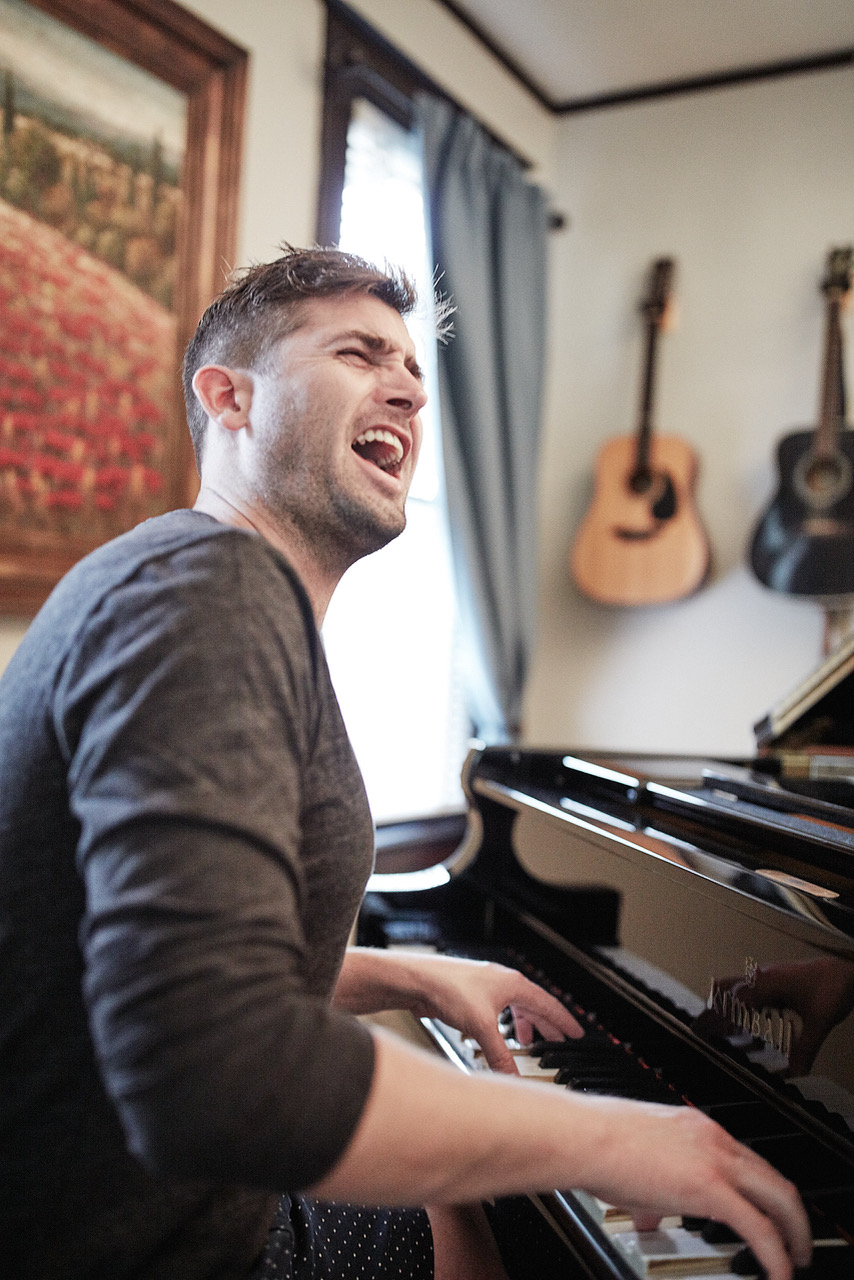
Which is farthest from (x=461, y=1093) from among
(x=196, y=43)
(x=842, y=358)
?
(x=842, y=358)

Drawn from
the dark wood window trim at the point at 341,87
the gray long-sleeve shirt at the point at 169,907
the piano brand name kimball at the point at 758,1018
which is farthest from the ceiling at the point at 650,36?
the piano brand name kimball at the point at 758,1018

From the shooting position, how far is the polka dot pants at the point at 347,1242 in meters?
0.88

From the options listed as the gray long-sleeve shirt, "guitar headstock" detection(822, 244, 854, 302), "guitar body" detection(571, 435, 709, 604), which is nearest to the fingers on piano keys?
the gray long-sleeve shirt

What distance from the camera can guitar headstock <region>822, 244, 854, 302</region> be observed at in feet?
8.32

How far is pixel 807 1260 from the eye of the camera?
67 centimetres

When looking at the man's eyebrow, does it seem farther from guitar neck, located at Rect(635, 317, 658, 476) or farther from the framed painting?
guitar neck, located at Rect(635, 317, 658, 476)

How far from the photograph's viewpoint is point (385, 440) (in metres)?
1.00

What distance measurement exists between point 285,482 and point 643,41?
2530 mm

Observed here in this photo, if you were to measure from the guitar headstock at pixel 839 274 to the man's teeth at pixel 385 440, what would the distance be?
2.05m

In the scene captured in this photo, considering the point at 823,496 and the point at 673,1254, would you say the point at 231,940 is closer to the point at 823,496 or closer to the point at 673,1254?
the point at 673,1254

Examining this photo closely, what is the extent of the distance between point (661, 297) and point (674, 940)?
237cm

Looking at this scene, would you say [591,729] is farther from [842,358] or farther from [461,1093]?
[461,1093]

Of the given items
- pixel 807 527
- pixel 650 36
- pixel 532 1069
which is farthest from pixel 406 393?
pixel 650 36

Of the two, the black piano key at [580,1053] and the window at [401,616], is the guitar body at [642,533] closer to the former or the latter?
the window at [401,616]
